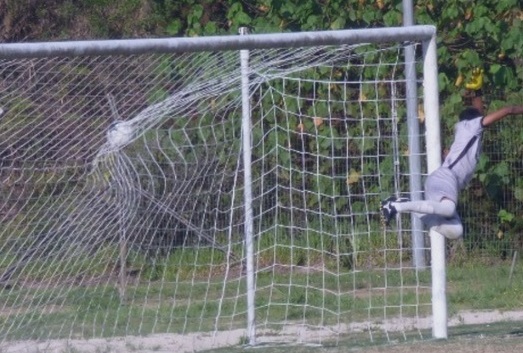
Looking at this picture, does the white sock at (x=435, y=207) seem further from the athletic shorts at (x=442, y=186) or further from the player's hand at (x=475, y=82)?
the player's hand at (x=475, y=82)

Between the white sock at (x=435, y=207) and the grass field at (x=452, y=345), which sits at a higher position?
the white sock at (x=435, y=207)

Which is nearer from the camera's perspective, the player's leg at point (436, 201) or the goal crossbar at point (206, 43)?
the goal crossbar at point (206, 43)

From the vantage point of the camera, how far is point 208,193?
10086 millimetres

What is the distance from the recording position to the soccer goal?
924cm

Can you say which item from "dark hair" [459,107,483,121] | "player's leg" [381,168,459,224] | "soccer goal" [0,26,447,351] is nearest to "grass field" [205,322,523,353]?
"soccer goal" [0,26,447,351]

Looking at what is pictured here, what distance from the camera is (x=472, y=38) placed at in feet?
49.9

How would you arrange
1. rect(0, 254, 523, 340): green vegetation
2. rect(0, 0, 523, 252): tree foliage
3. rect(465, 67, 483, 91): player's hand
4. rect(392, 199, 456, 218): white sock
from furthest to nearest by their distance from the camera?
rect(465, 67, 483, 91): player's hand, rect(0, 0, 523, 252): tree foliage, rect(0, 254, 523, 340): green vegetation, rect(392, 199, 456, 218): white sock

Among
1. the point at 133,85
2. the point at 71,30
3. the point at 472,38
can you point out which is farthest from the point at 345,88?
the point at 71,30

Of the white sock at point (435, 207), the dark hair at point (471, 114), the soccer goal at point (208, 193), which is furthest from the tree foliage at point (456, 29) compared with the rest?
the white sock at point (435, 207)

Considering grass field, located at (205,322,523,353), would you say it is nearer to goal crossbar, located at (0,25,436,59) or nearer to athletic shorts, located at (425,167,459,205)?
athletic shorts, located at (425,167,459,205)

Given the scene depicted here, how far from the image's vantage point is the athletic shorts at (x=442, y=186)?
8930 mm

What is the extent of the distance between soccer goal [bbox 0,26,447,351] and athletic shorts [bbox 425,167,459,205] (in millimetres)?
248

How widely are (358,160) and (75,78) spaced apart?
116 inches

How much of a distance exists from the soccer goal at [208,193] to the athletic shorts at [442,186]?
248mm
